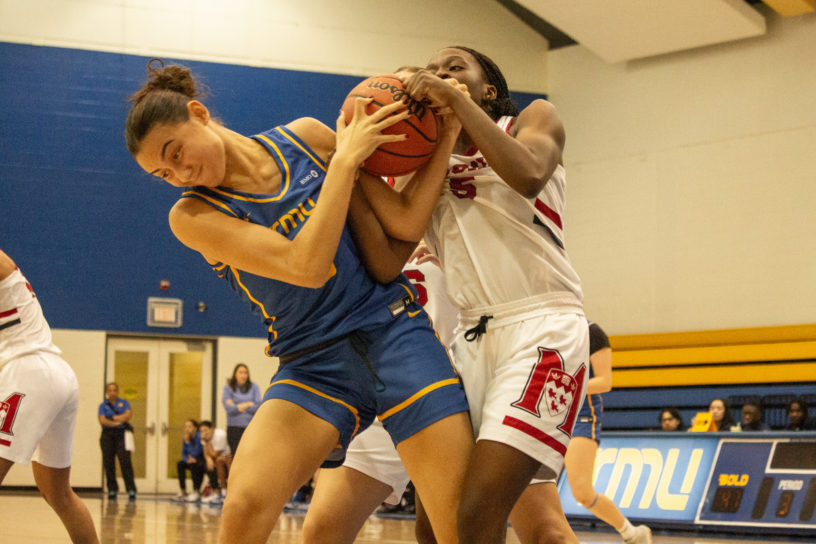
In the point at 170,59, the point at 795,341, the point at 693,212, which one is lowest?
the point at 795,341

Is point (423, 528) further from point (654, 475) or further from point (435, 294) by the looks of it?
point (654, 475)

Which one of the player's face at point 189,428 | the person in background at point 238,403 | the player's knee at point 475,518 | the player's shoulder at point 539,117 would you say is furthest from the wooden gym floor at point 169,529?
the player's shoulder at point 539,117

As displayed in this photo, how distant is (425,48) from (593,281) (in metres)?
4.84

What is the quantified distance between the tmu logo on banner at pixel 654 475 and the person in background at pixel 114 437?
21.9 feet

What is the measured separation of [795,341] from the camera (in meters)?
14.0

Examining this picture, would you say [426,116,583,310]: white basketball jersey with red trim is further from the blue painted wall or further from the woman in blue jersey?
the blue painted wall

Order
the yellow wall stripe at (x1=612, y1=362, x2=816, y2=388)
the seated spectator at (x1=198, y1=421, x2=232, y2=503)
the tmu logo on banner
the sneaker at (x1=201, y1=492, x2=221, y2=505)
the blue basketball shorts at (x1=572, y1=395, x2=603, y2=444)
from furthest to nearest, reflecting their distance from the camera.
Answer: the seated spectator at (x1=198, y1=421, x2=232, y2=503), the sneaker at (x1=201, y1=492, x2=221, y2=505), the yellow wall stripe at (x1=612, y1=362, x2=816, y2=388), the tmu logo on banner, the blue basketball shorts at (x1=572, y1=395, x2=603, y2=444)

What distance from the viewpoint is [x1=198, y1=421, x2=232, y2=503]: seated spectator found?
563 inches

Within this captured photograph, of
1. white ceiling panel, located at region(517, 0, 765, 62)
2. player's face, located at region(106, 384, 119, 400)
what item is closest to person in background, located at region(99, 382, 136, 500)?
player's face, located at region(106, 384, 119, 400)

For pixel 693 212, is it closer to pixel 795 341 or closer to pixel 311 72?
pixel 795 341

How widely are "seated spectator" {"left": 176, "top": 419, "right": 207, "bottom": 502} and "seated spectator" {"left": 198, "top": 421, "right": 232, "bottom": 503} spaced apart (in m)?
0.10

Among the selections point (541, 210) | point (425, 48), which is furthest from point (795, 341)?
point (541, 210)

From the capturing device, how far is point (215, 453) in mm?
14547

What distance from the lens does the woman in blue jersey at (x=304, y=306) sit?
2.85 meters
